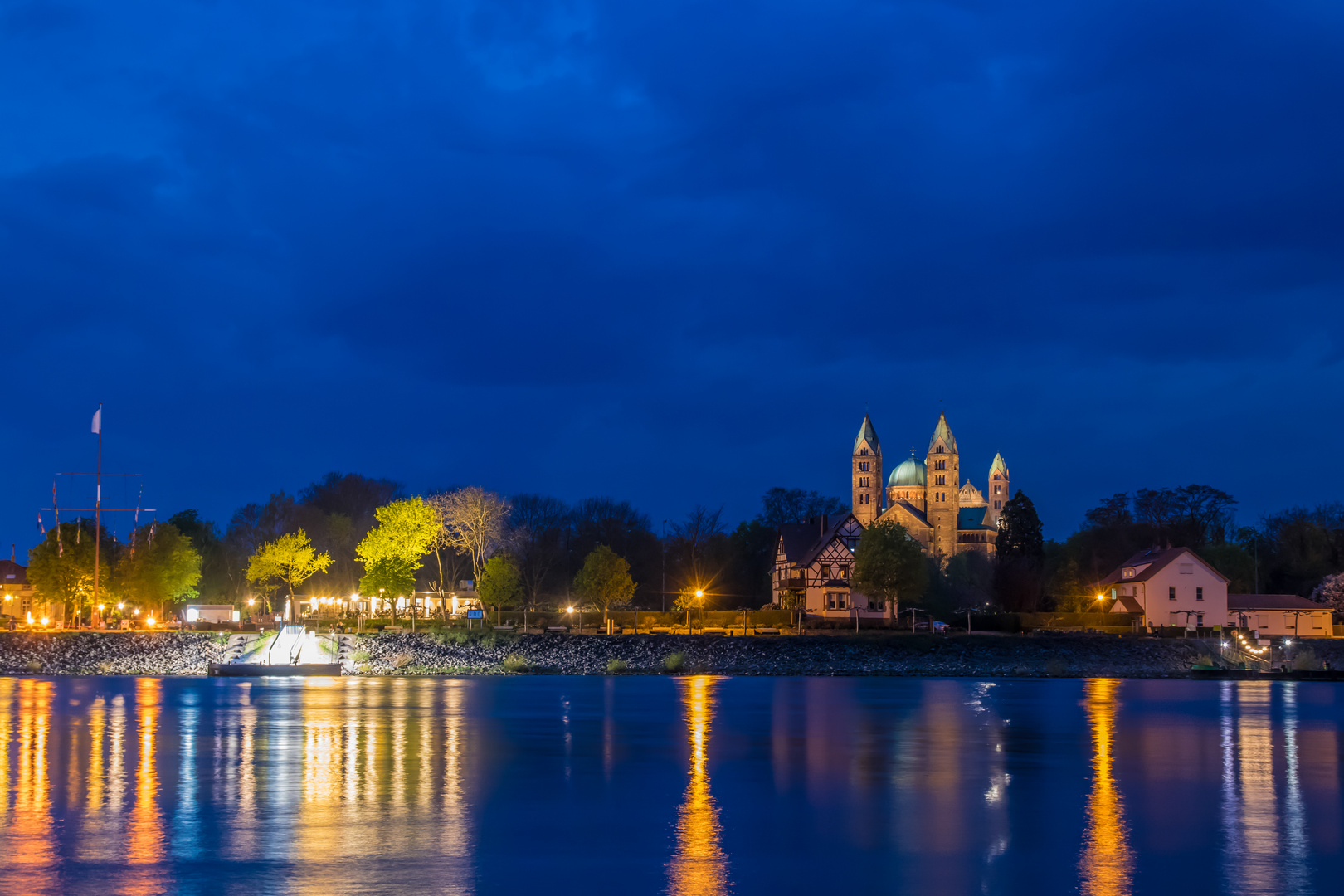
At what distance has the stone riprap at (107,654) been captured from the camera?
6606 cm

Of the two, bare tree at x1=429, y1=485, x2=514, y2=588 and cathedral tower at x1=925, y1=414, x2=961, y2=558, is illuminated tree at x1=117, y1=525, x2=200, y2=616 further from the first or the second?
cathedral tower at x1=925, y1=414, x2=961, y2=558

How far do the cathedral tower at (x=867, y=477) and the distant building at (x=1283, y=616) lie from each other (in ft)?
275

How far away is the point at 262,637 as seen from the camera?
71812 mm

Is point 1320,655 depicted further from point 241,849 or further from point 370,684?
point 241,849

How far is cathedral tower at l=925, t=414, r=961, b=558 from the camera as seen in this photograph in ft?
553

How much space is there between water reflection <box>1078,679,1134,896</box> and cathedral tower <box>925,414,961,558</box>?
464ft

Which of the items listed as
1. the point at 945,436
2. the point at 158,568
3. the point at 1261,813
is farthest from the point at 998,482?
the point at 1261,813

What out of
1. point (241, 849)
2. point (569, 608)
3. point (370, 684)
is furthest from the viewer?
point (569, 608)

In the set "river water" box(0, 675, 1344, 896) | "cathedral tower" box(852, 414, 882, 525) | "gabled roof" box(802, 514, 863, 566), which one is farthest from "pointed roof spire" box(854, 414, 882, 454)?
"river water" box(0, 675, 1344, 896)

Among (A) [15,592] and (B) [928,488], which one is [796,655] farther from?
(B) [928,488]

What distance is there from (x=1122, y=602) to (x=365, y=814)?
3098 inches

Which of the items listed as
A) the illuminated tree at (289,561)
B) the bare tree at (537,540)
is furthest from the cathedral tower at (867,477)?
the illuminated tree at (289,561)

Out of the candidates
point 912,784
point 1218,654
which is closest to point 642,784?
point 912,784

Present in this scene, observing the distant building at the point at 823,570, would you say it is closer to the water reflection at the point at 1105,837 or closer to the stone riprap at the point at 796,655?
the stone riprap at the point at 796,655
